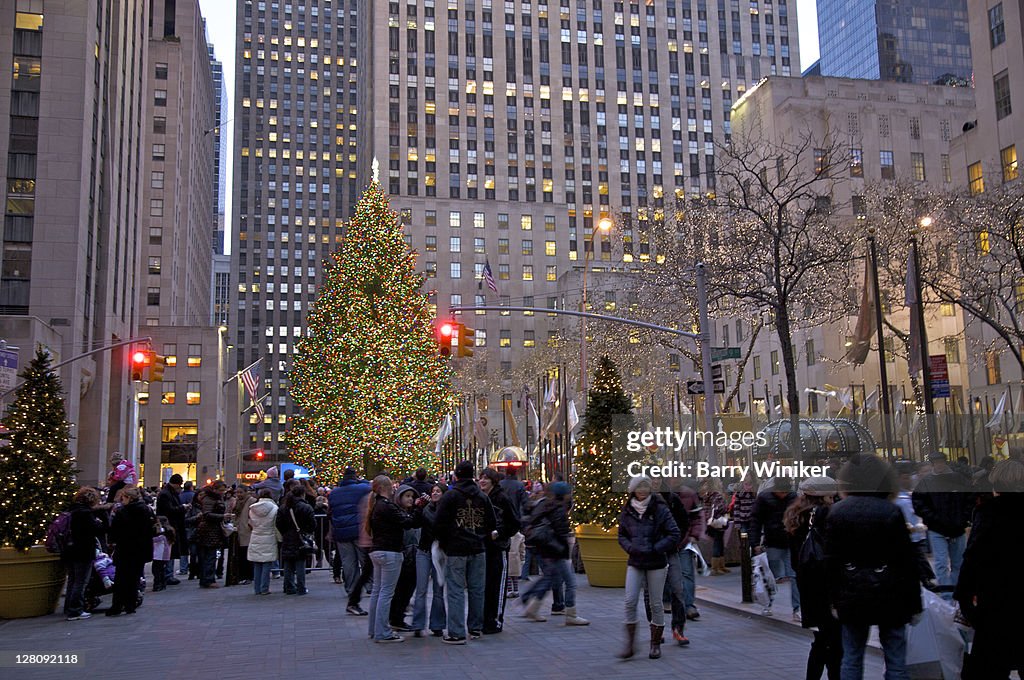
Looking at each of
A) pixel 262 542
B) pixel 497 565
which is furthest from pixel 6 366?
pixel 497 565

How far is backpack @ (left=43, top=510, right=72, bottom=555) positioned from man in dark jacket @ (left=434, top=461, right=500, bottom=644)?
6.07 meters

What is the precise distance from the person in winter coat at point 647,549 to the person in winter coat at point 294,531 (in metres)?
7.41

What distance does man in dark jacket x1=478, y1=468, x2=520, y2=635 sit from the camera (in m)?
11.9

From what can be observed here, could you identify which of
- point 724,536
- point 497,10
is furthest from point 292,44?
point 724,536

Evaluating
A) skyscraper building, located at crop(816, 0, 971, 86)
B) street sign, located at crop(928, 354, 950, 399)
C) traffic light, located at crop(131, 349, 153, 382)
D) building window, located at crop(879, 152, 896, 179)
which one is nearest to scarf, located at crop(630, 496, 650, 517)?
street sign, located at crop(928, 354, 950, 399)

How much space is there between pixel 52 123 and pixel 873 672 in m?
50.9

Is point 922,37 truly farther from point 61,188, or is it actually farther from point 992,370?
point 61,188

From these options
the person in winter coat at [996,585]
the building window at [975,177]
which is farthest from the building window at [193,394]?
the person in winter coat at [996,585]

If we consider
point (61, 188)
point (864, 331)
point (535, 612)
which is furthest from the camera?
point (61, 188)

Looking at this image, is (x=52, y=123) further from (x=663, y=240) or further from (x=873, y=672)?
(x=873, y=672)

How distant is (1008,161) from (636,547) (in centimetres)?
3988

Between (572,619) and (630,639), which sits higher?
(630,639)

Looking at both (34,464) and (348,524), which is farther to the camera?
(348,524)

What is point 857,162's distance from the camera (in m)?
63.2
